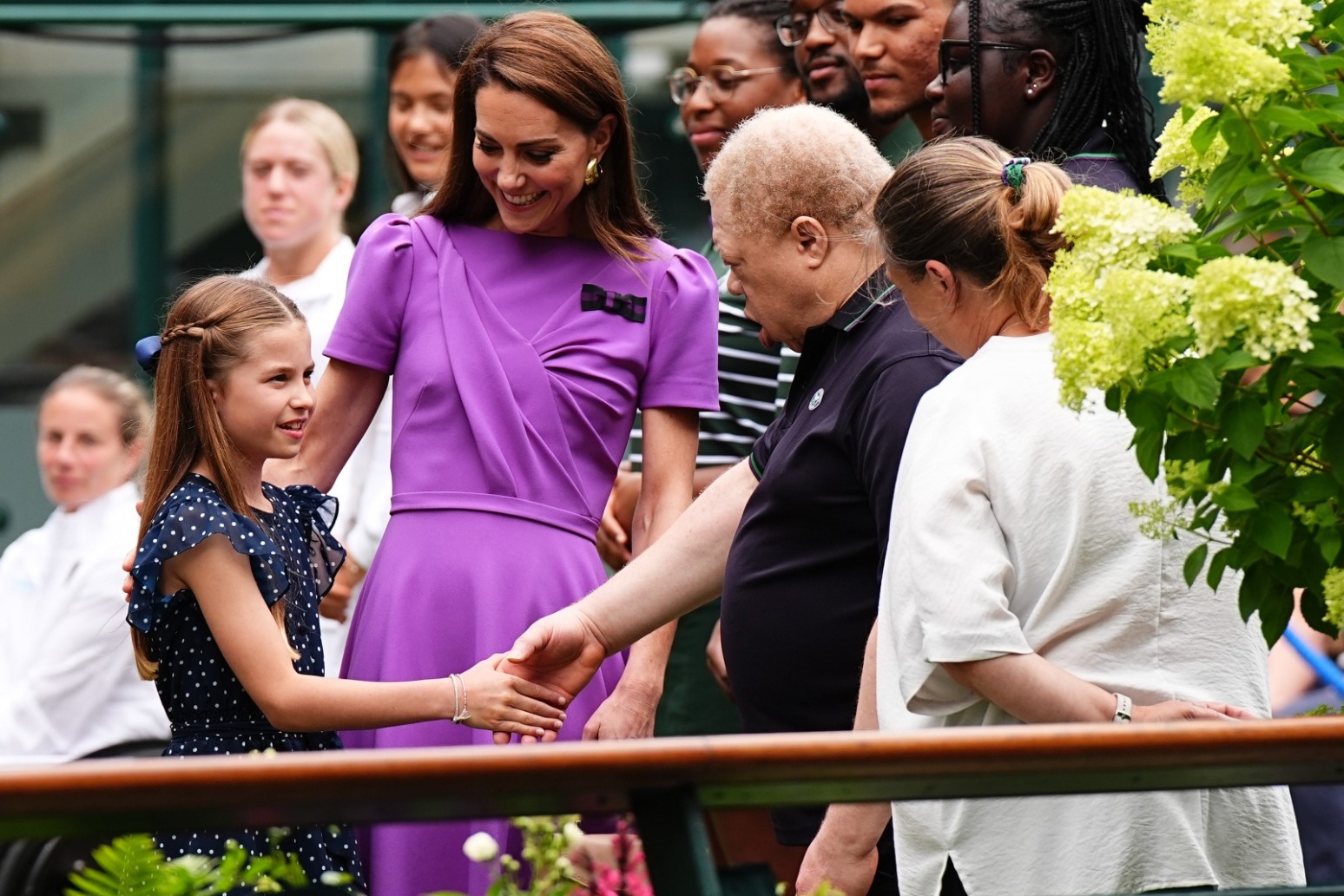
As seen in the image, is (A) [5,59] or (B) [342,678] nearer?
(B) [342,678]

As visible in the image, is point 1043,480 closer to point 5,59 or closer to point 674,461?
point 674,461

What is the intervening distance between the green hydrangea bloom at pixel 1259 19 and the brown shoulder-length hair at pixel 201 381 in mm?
1817

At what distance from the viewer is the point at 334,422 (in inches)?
147

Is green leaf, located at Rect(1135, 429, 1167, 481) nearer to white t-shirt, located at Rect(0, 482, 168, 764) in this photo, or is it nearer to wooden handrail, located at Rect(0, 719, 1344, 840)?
wooden handrail, located at Rect(0, 719, 1344, 840)

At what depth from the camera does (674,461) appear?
375 cm

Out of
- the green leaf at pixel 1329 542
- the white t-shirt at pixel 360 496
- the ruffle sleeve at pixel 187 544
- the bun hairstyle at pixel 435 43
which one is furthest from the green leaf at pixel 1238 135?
the bun hairstyle at pixel 435 43

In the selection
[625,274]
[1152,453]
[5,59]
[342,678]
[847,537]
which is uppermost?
[5,59]

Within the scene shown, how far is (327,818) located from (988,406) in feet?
4.23

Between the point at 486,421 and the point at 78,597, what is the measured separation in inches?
95.4

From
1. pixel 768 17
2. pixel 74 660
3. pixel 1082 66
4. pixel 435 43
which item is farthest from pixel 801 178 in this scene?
pixel 74 660

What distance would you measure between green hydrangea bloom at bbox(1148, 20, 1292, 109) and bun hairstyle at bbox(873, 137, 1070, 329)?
587 millimetres

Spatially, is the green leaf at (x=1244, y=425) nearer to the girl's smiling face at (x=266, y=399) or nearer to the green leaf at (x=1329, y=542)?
the green leaf at (x=1329, y=542)

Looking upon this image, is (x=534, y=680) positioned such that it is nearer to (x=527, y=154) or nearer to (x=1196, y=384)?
(x=527, y=154)

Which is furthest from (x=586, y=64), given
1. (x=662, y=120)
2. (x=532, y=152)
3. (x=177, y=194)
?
(x=177, y=194)
